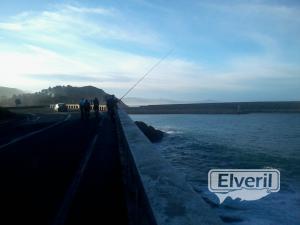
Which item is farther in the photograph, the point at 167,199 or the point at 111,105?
the point at 111,105

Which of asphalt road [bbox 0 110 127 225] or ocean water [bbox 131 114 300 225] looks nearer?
asphalt road [bbox 0 110 127 225]

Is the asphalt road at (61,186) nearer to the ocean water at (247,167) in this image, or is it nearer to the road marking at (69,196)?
the road marking at (69,196)

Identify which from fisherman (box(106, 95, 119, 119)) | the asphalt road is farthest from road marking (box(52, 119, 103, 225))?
fisherman (box(106, 95, 119, 119))

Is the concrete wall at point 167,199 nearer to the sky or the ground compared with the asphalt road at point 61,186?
nearer to the sky

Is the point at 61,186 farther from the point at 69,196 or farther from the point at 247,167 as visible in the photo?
the point at 247,167

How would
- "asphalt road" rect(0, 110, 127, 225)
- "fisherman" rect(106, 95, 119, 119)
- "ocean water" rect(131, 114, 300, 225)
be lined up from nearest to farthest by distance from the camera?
1. "asphalt road" rect(0, 110, 127, 225)
2. "ocean water" rect(131, 114, 300, 225)
3. "fisherman" rect(106, 95, 119, 119)

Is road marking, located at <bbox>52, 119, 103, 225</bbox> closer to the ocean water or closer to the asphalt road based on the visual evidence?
the asphalt road

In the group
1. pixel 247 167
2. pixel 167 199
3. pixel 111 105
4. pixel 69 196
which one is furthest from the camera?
pixel 247 167

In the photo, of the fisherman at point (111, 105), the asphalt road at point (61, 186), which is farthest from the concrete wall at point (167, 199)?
the fisherman at point (111, 105)

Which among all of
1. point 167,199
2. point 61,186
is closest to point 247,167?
point 61,186

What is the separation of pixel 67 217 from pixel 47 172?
399cm

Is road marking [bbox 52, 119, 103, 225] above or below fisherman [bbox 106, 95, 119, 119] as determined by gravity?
below

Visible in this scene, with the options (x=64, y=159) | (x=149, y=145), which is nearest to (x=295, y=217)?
(x=64, y=159)

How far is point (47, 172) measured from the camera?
30.6ft
